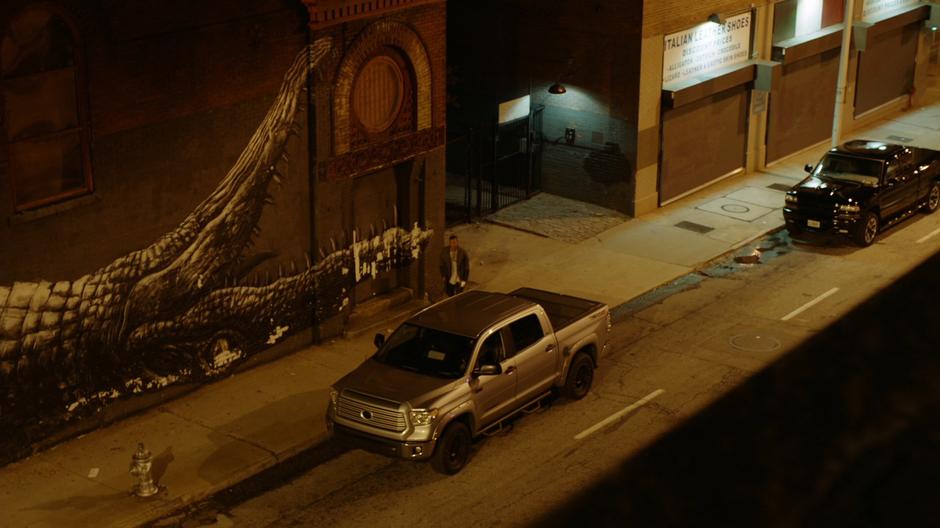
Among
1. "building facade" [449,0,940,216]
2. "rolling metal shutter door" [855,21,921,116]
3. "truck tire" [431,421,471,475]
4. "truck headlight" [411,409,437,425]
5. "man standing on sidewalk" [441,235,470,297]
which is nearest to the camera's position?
"truck headlight" [411,409,437,425]

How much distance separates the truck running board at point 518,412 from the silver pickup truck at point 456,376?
2 cm

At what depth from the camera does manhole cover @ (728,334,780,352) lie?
19.4 meters

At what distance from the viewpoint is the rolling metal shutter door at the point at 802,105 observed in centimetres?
3095

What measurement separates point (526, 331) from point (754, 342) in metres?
5.35

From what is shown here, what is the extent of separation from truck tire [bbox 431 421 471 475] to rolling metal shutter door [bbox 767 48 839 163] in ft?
58.6

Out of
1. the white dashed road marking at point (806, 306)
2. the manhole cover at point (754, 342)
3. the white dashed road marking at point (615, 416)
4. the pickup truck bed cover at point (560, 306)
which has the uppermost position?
the pickup truck bed cover at point (560, 306)

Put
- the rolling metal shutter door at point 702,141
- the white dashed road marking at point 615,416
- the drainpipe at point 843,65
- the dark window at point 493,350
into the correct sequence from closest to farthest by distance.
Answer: the dark window at point 493,350, the white dashed road marking at point 615,416, the rolling metal shutter door at point 702,141, the drainpipe at point 843,65

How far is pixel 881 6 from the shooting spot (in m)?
34.8

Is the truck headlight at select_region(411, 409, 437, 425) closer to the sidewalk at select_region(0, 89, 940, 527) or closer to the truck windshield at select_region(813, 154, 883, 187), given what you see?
the sidewalk at select_region(0, 89, 940, 527)

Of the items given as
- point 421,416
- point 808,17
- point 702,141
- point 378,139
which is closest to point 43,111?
point 421,416

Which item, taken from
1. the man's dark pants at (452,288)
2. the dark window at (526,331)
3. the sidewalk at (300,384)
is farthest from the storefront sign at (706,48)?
the dark window at (526,331)

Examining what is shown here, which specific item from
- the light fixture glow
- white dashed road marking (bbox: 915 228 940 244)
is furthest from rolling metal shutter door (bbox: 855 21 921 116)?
white dashed road marking (bbox: 915 228 940 244)

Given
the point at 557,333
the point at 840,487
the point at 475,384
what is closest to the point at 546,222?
the point at 557,333

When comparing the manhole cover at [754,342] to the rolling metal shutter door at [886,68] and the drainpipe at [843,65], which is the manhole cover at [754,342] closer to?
the drainpipe at [843,65]
